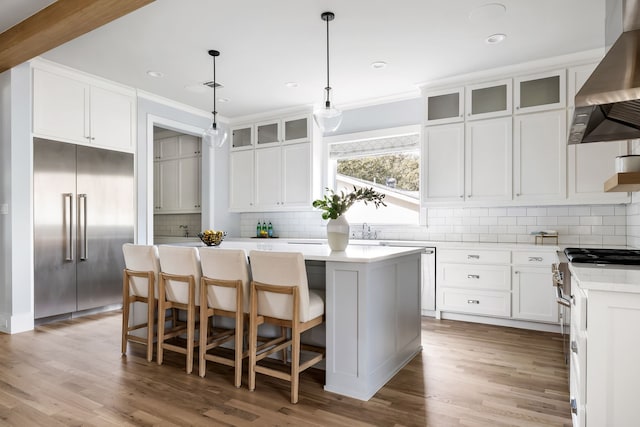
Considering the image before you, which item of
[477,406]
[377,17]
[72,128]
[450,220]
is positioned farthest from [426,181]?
[72,128]

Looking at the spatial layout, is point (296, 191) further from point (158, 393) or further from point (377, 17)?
point (158, 393)

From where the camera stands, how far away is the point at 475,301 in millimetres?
4215

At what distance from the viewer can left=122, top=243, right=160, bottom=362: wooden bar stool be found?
3045 mm

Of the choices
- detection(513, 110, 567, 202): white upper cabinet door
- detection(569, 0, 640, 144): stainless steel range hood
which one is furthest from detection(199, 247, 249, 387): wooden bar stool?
detection(513, 110, 567, 202): white upper cabinet door

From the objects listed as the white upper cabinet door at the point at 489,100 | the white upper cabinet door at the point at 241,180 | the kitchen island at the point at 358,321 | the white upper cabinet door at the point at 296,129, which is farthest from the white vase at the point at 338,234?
the white upper cabinet door at the point at 241,180

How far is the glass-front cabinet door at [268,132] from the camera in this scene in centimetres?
590

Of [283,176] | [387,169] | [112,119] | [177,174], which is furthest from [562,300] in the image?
[177,174]

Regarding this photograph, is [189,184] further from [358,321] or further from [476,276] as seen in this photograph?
[358,321]

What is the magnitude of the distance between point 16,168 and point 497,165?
16.1ft

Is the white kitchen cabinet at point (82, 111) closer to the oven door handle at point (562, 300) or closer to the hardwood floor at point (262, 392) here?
the hardwood floor at point (262, 392)

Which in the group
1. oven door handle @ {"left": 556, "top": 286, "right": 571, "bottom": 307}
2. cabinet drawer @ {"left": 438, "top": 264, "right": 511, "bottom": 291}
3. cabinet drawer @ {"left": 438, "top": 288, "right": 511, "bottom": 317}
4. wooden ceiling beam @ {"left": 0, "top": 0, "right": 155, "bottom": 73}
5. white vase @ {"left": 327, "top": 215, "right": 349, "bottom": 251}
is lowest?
cabinet drawer @ {"left": 438, "top": 288, "right": 511, "bottom": 317}

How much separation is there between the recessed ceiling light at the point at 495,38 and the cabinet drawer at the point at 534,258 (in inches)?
80.4

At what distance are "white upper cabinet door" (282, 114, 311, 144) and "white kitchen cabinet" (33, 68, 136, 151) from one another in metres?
2.03

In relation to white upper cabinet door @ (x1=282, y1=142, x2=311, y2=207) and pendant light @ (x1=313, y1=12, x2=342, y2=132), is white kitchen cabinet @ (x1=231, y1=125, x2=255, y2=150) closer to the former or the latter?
white upper cabinet door @ (x1=282, y1=142, x2=311, y2=207)
